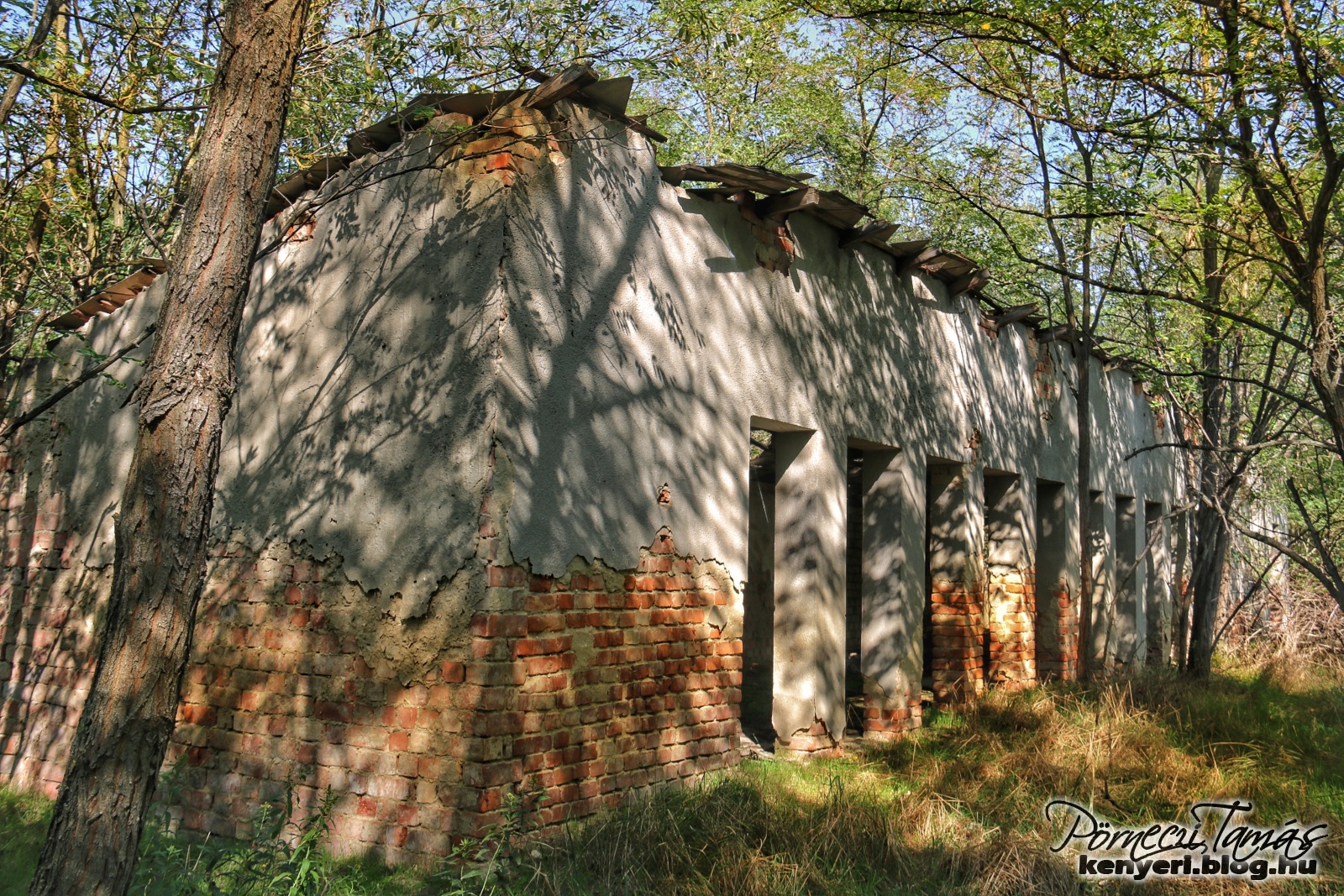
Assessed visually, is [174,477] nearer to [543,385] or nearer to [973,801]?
[543,385]

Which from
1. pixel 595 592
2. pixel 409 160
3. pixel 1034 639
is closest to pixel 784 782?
pixel 595 592

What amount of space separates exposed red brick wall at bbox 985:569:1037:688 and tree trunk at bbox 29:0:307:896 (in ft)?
26.7

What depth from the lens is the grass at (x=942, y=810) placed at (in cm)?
404

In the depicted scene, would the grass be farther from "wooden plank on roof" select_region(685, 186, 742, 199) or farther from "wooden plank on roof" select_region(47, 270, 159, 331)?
"wooden plank on roof" select_region(685, 186, 742, 199)

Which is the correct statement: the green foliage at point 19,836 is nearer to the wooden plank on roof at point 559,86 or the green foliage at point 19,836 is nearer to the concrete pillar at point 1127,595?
the wooden plank on roof at point 559,86

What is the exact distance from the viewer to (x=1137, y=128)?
6.72 meters

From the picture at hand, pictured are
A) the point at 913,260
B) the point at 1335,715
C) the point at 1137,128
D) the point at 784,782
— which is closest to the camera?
the point at 784,782

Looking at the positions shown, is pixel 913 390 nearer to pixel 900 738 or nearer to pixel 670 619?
pixel 900 738

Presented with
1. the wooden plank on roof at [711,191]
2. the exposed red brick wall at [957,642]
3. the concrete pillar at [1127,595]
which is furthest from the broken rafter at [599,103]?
the concrete pillar at [1127,595]

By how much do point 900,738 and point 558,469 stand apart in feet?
13.2

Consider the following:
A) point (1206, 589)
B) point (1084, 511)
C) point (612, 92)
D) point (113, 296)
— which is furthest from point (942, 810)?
point (1206, 589)

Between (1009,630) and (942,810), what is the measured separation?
5142mm

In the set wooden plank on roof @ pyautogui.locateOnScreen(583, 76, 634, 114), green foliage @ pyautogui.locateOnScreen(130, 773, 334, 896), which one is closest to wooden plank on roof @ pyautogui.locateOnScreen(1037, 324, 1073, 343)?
wooden plank on roof @ pyautogui.locateOnScreen(583, 76, 634, 114)

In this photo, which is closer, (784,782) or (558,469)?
(558,469)
